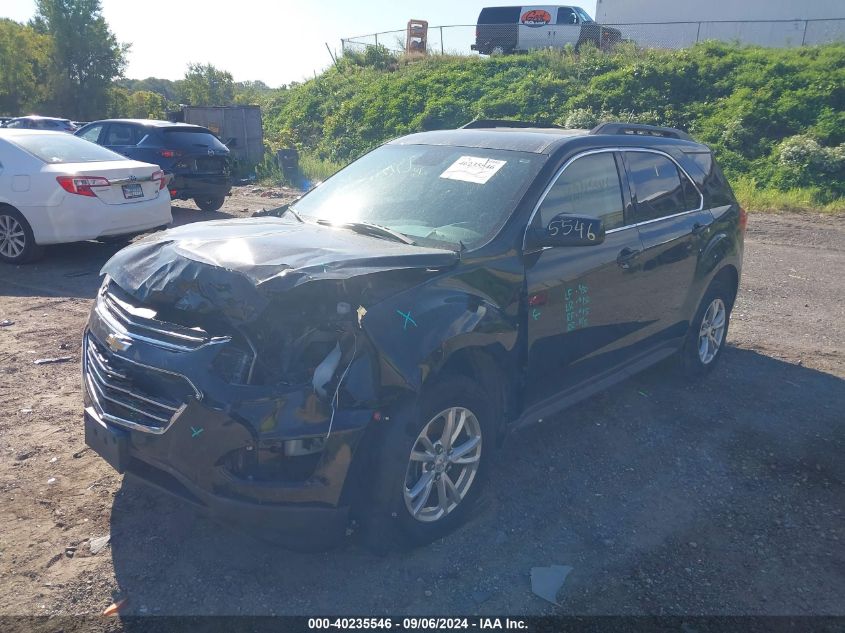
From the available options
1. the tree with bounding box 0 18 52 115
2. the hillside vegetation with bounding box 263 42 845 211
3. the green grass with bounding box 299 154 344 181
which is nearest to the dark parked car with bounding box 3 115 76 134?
the hillside vegetation with bounding box 263 42 845 211

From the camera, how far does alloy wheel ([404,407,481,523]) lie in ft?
11.0

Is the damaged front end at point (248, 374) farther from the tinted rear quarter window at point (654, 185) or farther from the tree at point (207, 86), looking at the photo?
the tree at point (207, 86)

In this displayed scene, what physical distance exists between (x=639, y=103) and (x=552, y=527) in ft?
63.4

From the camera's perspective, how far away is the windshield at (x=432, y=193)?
13.0 ft

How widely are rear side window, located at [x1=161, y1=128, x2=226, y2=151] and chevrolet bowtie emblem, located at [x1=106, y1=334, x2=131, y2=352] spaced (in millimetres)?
10338

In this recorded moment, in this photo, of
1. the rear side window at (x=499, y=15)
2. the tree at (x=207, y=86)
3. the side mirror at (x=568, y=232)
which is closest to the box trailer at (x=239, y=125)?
the rear side window at (x=499, y=15)

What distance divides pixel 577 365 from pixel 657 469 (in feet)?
2.66

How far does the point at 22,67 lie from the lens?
42312 millimetres

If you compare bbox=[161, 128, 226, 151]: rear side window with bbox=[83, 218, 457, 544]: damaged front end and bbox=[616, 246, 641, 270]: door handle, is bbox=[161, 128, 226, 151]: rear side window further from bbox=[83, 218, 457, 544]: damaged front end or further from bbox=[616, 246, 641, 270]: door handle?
bbox=[616, 246, 641, 270]: door handle

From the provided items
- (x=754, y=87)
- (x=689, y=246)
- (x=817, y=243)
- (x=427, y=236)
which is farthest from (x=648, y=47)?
(x=427, y=236)

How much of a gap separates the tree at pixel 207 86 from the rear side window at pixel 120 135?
3321 cm

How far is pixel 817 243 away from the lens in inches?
464

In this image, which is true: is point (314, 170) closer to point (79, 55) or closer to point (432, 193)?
point (432, 193)

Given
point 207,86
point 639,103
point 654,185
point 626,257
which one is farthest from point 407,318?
point 207,86
